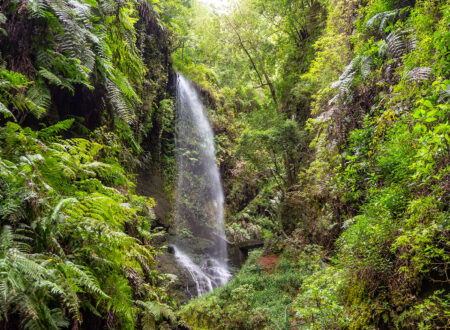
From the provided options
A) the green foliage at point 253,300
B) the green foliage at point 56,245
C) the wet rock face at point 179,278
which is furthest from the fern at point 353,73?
the wet rock face at point 179,278

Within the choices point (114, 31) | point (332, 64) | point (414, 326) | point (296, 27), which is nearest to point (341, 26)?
point (332, 64)

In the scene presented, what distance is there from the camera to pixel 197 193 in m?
11.8

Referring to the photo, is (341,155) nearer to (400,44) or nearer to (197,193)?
(400,44)

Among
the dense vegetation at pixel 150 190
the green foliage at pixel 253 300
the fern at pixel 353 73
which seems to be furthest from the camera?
the green foliage at pixel 253 300

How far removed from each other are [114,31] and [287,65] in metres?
8.54

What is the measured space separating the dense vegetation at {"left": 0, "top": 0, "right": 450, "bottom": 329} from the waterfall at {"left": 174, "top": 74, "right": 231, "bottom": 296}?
1.30 metres

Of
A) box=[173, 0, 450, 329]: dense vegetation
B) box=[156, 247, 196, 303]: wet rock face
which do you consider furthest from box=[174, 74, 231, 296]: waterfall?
box=[156, 247, 196, 303]: wet rock face

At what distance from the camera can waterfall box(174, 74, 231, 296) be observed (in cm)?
974

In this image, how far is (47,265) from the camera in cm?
154

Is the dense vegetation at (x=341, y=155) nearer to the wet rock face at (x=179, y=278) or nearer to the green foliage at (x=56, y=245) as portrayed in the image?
the wet rock face at (x=179, y=278)

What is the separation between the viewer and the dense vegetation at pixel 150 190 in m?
1.77

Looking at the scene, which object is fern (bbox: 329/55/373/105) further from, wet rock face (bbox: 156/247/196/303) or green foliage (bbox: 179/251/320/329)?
wet rock face (bbox: 156/247/196/303)

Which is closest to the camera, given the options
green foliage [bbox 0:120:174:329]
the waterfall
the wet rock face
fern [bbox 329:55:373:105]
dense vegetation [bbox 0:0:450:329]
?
green foliage [bbox 0:120:174:329]

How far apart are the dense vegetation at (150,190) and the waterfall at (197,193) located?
1299 millimetres
